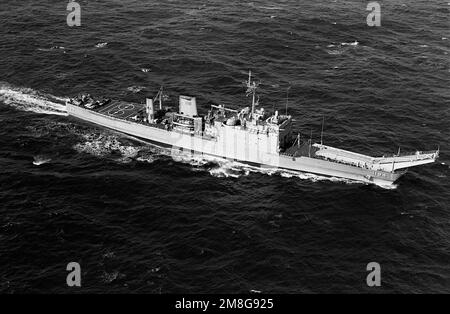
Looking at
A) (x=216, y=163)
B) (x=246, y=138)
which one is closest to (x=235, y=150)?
(x=246, y=138)

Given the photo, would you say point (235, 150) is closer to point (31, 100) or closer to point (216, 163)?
point (216, 163)

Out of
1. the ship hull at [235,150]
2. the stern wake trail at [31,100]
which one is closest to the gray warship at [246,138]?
the ship hull at [235,150]

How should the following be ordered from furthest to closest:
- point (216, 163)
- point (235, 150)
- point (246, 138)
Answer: point (235, 150), point (216, 163), point (246, 138)

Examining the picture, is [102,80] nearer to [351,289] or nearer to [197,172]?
[197,172]

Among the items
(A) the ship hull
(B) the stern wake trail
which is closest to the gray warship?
(A) the ship hull
